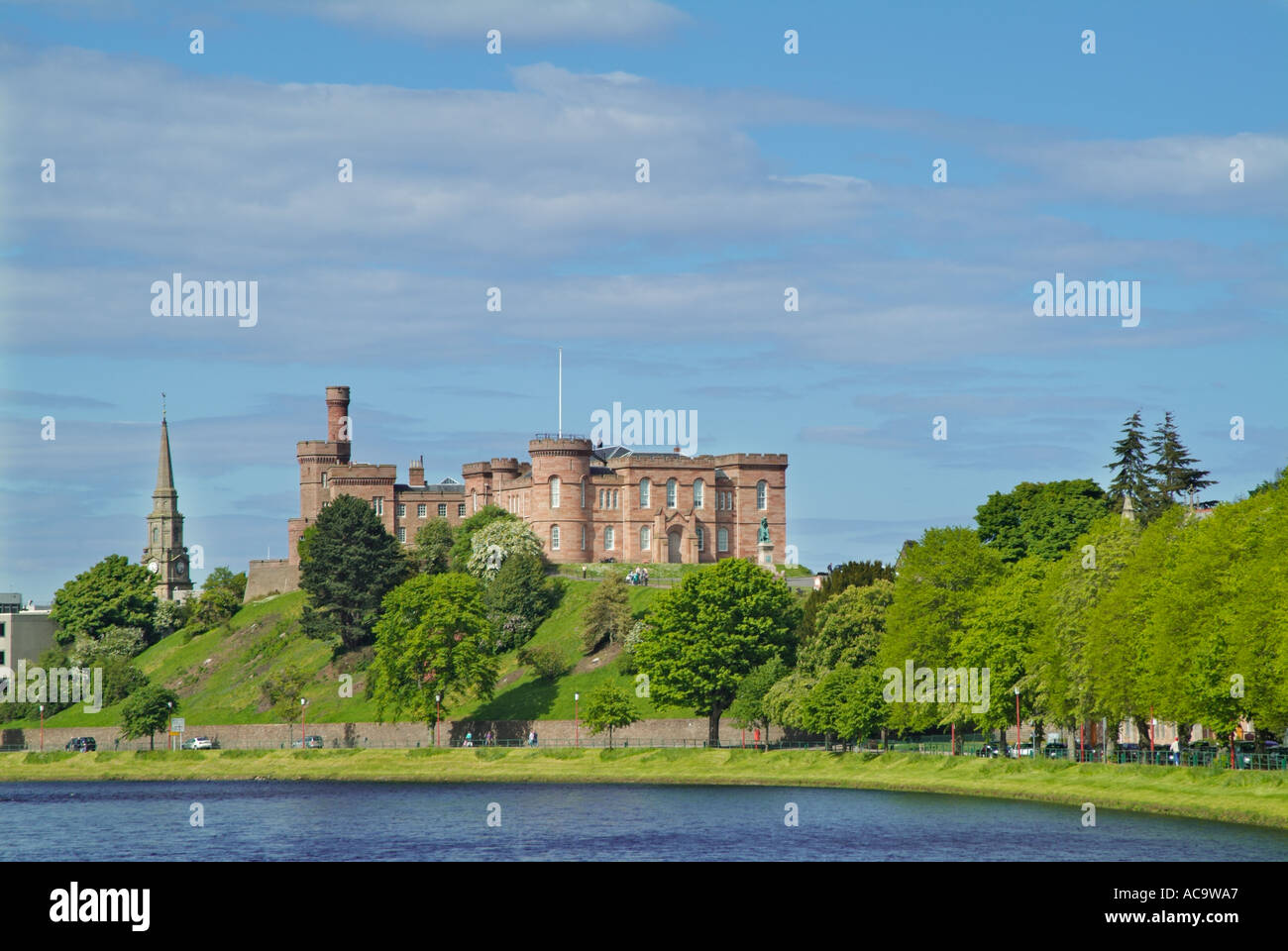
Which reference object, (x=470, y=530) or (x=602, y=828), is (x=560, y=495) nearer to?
(x=470, y=530)

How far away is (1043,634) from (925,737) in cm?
2065

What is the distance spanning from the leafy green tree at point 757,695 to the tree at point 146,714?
4243 cm

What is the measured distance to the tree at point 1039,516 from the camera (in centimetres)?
10906

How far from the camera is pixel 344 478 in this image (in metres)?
163

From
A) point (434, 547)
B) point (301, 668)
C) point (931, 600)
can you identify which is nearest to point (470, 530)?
point (434, 547)

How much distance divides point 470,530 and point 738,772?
6036 centimetres

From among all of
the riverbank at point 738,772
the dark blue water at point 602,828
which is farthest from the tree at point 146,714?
Answer: the dark blue water at point 602,828

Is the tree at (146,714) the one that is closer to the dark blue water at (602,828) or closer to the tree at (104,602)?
the dark blue water at (602,828)

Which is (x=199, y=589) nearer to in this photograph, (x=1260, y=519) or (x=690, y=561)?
(x=690, y=561)

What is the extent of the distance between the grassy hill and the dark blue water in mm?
24158

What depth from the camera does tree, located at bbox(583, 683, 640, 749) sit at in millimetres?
105812

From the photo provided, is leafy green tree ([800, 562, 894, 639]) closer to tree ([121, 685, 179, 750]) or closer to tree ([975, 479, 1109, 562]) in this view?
tree ([975, 479, 1109, 562])

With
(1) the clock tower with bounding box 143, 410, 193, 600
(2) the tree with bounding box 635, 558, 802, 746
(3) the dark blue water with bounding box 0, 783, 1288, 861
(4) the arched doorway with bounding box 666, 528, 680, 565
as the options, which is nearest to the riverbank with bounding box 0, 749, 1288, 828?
(3) the dark blue water with bounding box 0, 783, 1288, 861
